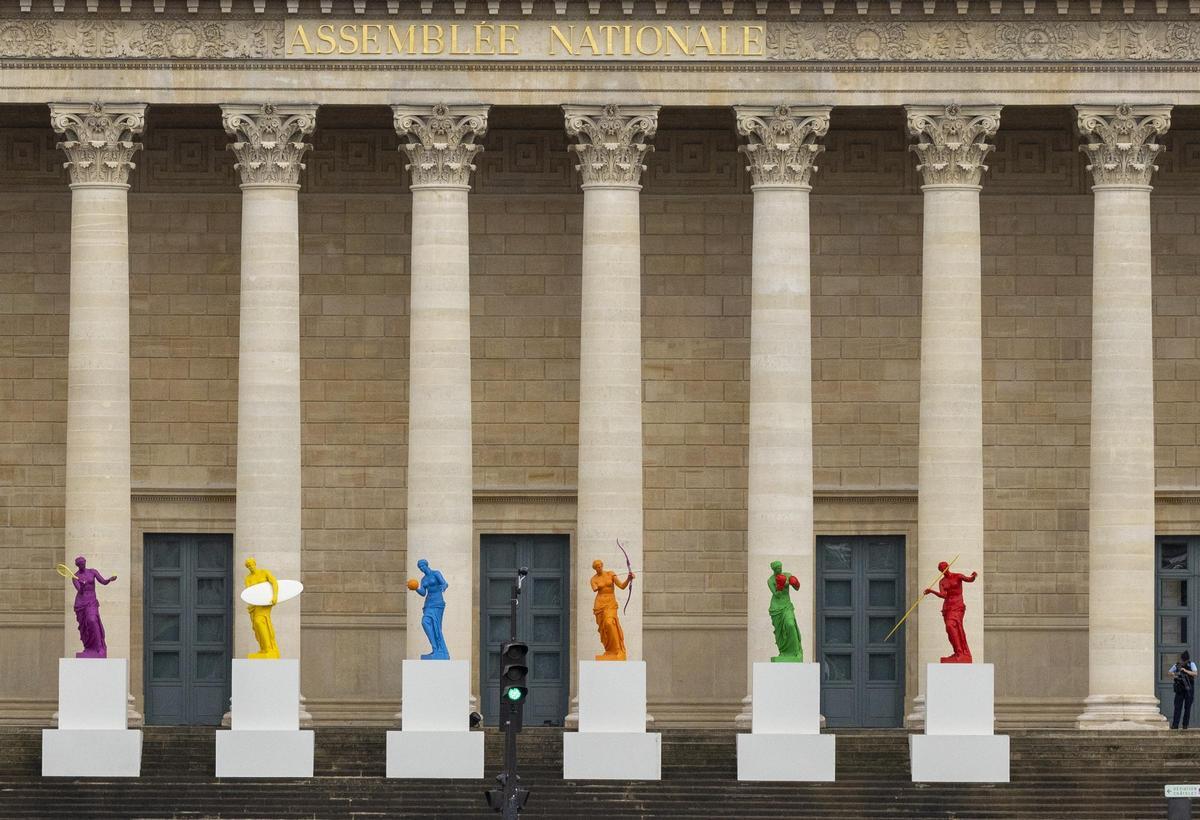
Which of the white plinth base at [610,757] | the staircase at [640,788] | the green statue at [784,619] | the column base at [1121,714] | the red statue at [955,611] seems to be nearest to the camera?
the staircase at [640,788]

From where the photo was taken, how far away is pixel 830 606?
6619 cm

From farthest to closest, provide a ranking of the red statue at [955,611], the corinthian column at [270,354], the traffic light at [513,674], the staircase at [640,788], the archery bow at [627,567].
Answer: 1. the corinthian column at [270,354]
2. the archery bow at [627,567]
3. the red statue at [955,611]
4. the staircase at [640,788]
5. the traffic light at [513,674]

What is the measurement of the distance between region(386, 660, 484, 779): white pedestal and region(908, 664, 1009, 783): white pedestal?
25.9 feet

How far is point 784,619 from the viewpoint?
58.2 m

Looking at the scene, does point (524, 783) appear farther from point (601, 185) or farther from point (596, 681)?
point (601, 185)

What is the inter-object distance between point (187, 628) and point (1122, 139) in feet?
69.1

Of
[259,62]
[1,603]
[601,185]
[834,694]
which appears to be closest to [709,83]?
[601,185]

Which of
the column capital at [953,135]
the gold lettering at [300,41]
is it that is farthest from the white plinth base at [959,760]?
the gold lettering at [300,41]

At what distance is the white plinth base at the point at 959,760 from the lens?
57094mm

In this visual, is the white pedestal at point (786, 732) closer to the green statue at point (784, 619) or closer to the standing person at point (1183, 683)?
the green statue at point (784, 619)

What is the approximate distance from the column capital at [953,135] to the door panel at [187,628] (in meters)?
16.5

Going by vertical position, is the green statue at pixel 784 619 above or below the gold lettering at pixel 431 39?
below

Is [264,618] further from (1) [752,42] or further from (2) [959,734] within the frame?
(1) [752,42]

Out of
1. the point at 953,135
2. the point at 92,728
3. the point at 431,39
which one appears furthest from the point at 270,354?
the point at 953,135
